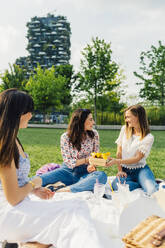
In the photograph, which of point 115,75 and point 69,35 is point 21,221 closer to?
point 115,75

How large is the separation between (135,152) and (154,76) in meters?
20.4

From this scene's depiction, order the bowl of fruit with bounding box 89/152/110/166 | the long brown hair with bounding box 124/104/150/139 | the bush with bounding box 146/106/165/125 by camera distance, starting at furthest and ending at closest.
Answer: the bush with bounding box 146/106/165/125, the long brown hair with bounding box 124/104/150/139, the bowl of fruit with bounding box 89/152/110/166

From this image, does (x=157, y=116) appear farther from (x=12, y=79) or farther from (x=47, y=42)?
(x=47, y=42)

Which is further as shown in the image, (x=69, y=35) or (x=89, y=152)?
(x=69, y=35)

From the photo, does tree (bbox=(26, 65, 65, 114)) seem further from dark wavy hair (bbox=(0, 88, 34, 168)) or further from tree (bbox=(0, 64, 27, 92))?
dark wavy hair (bbox=(0, 88, 34, 168))

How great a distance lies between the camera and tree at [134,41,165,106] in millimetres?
22547

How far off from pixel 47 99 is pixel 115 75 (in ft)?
26.5

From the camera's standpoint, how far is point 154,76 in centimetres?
2269

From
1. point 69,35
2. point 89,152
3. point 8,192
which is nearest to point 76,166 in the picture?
point 89,152

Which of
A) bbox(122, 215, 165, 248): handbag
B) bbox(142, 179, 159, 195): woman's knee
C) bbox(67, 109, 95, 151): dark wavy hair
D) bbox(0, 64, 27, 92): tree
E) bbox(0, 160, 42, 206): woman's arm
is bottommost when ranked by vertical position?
bbox(142, 179, 159, 195): woman's knee

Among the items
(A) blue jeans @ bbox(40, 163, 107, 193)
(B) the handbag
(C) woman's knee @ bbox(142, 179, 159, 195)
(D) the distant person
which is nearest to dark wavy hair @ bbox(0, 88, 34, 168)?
(D) the distant person

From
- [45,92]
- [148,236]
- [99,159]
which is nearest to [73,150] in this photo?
[99,159]

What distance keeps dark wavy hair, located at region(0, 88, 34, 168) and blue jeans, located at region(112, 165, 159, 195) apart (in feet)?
6.95

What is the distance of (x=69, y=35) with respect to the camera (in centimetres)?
6341
